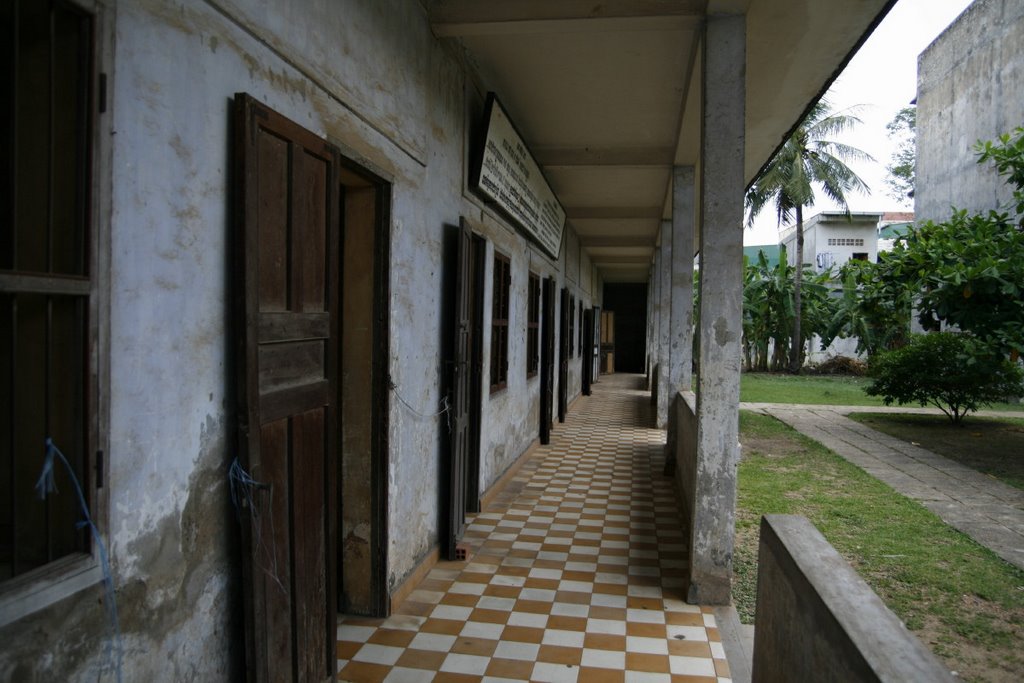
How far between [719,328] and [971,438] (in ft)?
29.0

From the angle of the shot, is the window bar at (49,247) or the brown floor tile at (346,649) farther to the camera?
the brown floor tile at (346,649)

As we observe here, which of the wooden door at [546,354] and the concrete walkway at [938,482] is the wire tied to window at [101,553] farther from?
the wooden door at [546,354]

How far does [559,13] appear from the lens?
4.06 metres

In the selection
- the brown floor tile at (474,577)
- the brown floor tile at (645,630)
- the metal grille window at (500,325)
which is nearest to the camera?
the brown floor tile at (645,630)

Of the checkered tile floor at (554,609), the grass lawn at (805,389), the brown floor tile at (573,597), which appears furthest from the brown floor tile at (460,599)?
the grass lawn at (805,389)

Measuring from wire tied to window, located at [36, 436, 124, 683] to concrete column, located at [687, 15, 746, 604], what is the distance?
318cm

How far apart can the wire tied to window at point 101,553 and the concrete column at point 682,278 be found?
24.2 ft

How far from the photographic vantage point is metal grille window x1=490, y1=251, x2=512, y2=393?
6.52m

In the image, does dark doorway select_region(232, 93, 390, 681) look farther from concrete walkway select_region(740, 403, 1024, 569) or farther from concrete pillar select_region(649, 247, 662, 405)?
concrete pillar select_region(649, 247, 662, 405)

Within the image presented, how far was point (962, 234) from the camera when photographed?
30.1 ft

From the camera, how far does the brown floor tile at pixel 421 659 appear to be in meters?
3.30

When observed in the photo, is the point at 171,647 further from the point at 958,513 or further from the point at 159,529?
the point at 958,513

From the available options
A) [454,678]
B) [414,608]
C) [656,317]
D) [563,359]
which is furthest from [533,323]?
[656,317]

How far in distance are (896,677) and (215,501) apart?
181 centimetres
